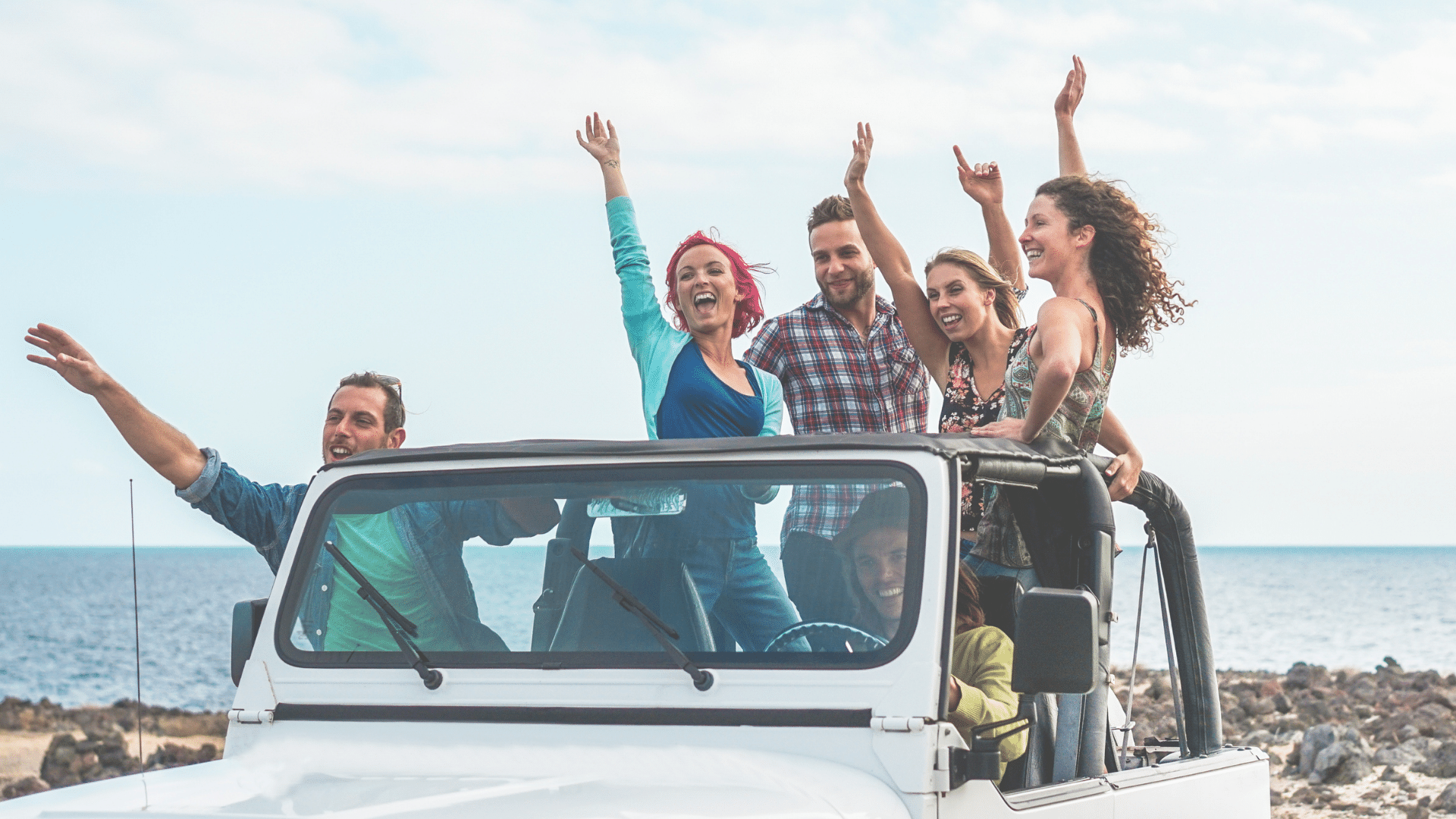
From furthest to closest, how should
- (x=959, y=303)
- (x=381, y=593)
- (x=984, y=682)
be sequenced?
(x=959, y=303) < (x=381, y=593) < (x=984, y=682)

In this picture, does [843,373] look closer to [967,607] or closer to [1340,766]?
[967,607]

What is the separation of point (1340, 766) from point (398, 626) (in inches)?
346

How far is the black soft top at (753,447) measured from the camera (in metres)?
3.17

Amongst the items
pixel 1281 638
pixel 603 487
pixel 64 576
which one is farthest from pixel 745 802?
pixel 64 576

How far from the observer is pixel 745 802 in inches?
107

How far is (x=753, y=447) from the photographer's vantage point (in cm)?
327

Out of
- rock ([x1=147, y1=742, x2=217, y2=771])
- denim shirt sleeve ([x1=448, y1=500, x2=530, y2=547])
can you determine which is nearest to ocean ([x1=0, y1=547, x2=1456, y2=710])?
denim shirt sleeve ([x1=448, y1=500, x2=530, y2=547])

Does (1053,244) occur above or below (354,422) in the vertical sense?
above

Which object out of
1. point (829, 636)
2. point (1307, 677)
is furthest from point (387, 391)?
point (1307, 677)

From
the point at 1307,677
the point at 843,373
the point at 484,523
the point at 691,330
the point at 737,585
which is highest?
the point at 691,330

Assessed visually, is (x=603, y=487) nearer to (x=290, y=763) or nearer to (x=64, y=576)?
(x=290, y=763)

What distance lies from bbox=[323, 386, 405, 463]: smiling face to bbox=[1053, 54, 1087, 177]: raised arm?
7.64 feet

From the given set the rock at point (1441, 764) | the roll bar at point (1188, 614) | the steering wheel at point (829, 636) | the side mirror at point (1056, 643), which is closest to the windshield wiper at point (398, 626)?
the steering wheel at point (829, 636)

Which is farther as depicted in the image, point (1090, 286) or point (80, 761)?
point (80, 761)
